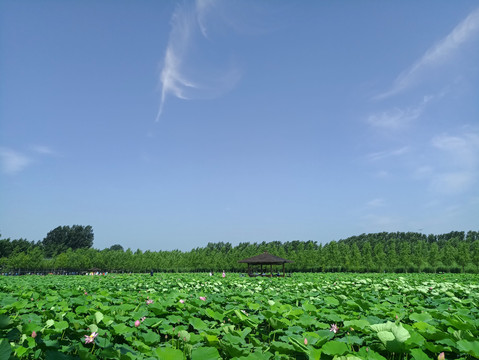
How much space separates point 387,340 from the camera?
2.21m

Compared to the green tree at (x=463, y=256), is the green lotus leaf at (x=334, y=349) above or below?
below

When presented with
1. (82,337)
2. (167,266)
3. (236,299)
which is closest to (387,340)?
(82,337)

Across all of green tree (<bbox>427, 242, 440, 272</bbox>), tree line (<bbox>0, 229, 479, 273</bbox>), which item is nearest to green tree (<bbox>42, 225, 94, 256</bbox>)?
tree line (<bbox>0, 229, 479, 273</bbox>)

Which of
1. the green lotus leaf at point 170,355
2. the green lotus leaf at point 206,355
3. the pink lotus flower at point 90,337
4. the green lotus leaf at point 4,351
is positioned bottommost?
the pink lotus flower at point 90,337

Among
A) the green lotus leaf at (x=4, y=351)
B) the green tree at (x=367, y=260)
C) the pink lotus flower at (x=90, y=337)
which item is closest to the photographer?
the green lotus leaf at (x=4, y=351)

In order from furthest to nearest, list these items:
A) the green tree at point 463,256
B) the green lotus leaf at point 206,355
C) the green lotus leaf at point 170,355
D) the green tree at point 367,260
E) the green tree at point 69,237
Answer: the green tree at point 69,237 < the green tree at point 367,260 < the green tree at point 463,256 < the green lotus leaf at point 206,355 < the green lotus leaf at point 170,355

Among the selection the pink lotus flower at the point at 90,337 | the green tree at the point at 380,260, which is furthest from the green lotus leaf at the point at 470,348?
the green tree at the point at 380,260

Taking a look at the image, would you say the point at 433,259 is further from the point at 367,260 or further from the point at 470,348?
the point at 470,348

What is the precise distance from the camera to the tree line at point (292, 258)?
4500 centimetres

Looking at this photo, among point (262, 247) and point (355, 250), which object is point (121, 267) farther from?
point (355, 250)

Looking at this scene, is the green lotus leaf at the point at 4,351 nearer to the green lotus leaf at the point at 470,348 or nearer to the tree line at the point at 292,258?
the green lotus leaf at the point at 470,348

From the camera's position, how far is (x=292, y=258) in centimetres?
5319

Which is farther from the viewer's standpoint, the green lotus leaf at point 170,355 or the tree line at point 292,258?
the tree line at point 292,258

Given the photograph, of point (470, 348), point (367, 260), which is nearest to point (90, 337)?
point (470, 348)
